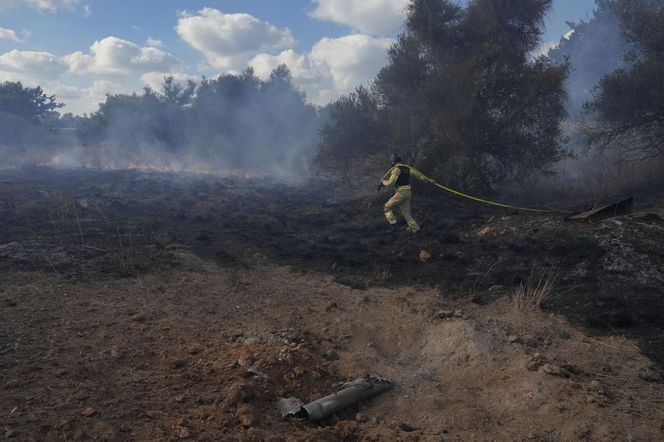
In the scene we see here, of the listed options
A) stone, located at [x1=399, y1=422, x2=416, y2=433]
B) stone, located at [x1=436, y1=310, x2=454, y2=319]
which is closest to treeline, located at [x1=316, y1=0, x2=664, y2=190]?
stone, located at [x1=436, y1=310, x2=454, y2=319]

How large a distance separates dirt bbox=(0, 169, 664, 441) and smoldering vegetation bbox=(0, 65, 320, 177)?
2190cm

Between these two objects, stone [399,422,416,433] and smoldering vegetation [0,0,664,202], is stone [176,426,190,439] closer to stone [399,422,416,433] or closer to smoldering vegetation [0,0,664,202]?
stone [399,422,416,433]

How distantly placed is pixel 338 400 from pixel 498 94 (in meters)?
12.4

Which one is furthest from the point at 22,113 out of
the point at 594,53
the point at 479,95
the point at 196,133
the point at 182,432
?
the point at 594,53

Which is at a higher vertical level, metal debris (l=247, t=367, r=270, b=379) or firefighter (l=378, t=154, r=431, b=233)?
firefighter (l=378, t=154, r=431, b=233)

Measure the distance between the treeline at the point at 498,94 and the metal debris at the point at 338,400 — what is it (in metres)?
10.6

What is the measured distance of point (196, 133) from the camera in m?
33.4

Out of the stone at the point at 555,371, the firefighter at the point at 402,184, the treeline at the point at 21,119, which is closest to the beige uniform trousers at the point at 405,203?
the firefighter at the point at 402,184

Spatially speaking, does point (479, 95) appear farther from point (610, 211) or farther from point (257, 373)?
point (257, 373)

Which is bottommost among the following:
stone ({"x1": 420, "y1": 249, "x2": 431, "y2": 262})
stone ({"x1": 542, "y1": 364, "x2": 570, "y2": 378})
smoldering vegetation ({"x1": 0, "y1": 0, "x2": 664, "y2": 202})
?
stone ({"x1": 542, "y1": 364, "x2": 570, "y2": 378})

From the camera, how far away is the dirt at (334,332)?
11.2ft

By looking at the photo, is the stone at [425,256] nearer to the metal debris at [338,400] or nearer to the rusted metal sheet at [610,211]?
the rusted metal sheet at [610,211]

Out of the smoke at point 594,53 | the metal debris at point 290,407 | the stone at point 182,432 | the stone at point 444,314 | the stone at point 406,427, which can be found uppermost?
the smoke at point 594,53

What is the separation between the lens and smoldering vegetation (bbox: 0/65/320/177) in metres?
31.3
